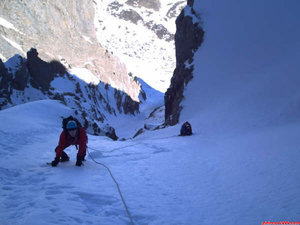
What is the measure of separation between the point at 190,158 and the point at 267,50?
15001 millimetres

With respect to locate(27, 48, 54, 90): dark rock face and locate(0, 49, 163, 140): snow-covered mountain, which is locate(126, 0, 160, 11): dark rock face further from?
locate(27, 48, 54, 90): dark rock face

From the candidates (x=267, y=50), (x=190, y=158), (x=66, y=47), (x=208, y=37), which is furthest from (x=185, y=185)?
(x=66, y=47)

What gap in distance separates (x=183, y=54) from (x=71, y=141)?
73.5 ft

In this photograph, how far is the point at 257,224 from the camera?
270 centimetres

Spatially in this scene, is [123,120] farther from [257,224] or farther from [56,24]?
[257,224]

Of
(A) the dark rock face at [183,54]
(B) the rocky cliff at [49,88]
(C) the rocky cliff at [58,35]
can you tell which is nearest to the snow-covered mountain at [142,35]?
(C) the rocky cliff at [58,35]

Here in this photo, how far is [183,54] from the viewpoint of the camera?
82.6 feet

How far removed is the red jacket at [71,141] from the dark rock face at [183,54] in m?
16.4

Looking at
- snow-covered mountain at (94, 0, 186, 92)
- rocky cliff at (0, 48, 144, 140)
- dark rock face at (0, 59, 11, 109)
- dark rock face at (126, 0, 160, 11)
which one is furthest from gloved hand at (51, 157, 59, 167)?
dark rock face at (126, 0, 160, 11)

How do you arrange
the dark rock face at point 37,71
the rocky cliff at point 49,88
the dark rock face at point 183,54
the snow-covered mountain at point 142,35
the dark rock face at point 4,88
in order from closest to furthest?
the dark rock face at point 4,88 → the rocky cliff at point 49,88 → the dark rock face at point 183,54 → the dark rock face at point 37,71 → the snow-covered mountain at point 142,35

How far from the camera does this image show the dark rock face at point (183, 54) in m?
23.0

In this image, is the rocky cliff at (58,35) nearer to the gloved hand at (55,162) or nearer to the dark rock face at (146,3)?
the gloved hand at (55,162)

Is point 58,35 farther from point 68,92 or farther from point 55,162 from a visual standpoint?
point 55,162

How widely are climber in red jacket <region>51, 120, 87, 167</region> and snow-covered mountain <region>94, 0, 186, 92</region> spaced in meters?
86.0
